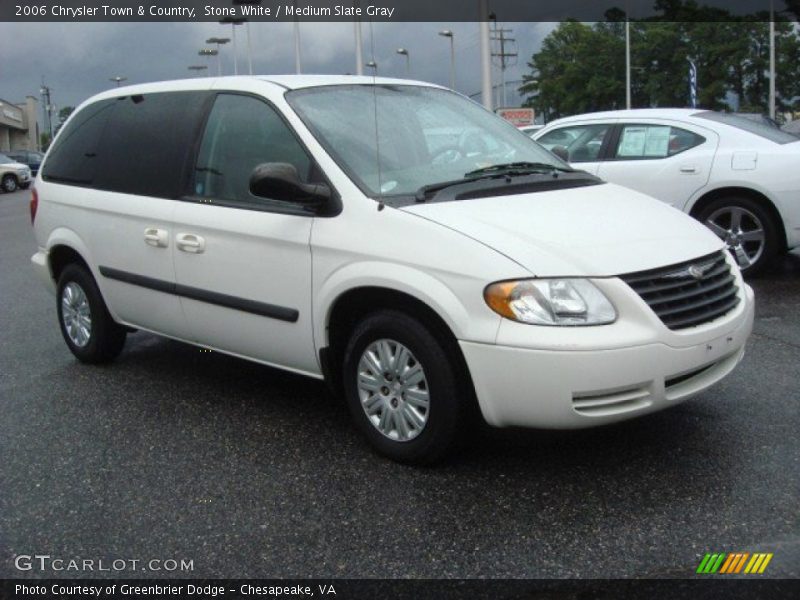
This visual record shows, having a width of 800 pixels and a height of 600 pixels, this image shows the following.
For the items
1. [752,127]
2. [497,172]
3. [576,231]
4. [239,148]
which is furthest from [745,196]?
[239,148]

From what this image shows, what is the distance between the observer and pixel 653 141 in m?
8.45

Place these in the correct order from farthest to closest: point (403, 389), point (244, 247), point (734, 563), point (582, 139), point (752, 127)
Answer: point (582, 139) < point (752, 127) < point (244, 247) < point (403, 389) < point (734, 563)

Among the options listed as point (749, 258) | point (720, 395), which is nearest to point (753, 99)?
point (749, 258)

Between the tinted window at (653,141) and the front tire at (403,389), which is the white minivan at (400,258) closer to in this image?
the front tire at (403,389)

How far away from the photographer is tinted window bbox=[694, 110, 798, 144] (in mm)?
8133

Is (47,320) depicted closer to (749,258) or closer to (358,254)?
(358,254)

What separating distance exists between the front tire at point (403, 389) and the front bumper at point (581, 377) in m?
0.15

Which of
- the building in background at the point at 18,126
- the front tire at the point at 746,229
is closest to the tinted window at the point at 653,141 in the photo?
the front tire at the point at 746,229

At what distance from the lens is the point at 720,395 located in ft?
15.7

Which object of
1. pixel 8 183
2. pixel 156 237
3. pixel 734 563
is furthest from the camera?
pixel 8 183

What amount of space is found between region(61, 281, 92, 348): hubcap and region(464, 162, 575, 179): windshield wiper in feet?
8.91

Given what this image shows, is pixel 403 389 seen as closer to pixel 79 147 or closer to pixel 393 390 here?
pixel 393 390

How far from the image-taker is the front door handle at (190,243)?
467cm

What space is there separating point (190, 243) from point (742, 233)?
203 inches
